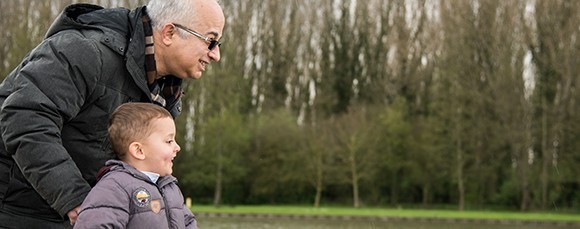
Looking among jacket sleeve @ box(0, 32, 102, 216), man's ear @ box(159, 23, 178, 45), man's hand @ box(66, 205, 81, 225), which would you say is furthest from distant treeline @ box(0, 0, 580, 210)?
man's hand @ box(66, 205, 81, 225)

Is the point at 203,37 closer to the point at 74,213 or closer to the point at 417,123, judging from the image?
the point at 74,213

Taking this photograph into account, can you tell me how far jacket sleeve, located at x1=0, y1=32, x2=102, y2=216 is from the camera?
2471 millimetres

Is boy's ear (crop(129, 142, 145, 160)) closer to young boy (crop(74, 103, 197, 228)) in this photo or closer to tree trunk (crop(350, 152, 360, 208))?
young boy (crop(74, 103, 197, 228))

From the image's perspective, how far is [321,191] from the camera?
39.7 m

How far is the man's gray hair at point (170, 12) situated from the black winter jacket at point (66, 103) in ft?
0.17

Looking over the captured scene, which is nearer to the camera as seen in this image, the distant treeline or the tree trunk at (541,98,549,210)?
the tree trunk at (541,98,549,210)

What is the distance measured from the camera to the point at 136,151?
8.54ft

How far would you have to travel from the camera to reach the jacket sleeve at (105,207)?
2.41 m

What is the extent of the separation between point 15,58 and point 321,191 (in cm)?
1324

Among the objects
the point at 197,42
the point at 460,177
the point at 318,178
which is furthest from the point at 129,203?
the point at 318,178

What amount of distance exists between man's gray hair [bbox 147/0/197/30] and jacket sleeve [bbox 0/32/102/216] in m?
0.37

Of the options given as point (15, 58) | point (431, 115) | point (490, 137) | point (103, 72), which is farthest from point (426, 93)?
point (103, 72)

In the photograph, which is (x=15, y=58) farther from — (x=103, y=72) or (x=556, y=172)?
(x=103, y=72)

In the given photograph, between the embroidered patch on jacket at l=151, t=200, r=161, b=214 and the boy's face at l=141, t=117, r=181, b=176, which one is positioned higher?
the boy's face at l=141, t=117, r=181, b=176
